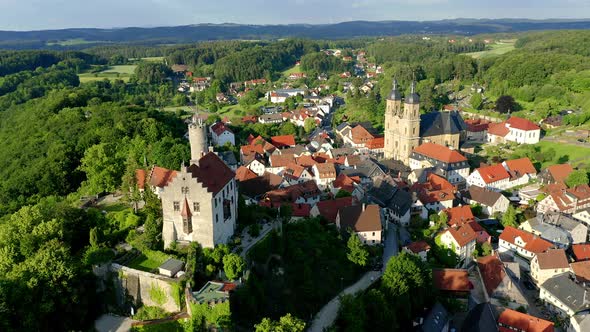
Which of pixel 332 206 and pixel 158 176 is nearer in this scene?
pixel 158 176

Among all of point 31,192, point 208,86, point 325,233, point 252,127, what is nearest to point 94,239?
point 325,233

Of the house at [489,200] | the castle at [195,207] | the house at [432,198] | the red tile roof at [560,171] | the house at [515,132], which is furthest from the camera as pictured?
the house at [515,132]

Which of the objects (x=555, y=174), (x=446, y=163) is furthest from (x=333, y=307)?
(x=555, y=174)

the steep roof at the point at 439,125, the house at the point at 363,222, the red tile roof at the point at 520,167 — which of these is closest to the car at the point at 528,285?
the house at the point at 363,222

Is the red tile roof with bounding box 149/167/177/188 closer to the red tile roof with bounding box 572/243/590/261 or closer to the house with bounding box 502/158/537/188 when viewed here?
the red tile roof with bounding box 572/243/590/261

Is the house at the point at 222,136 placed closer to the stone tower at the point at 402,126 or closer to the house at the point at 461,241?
the stone tower at the point at 402,126

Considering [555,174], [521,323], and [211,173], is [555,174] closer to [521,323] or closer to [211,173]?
[521,323]
